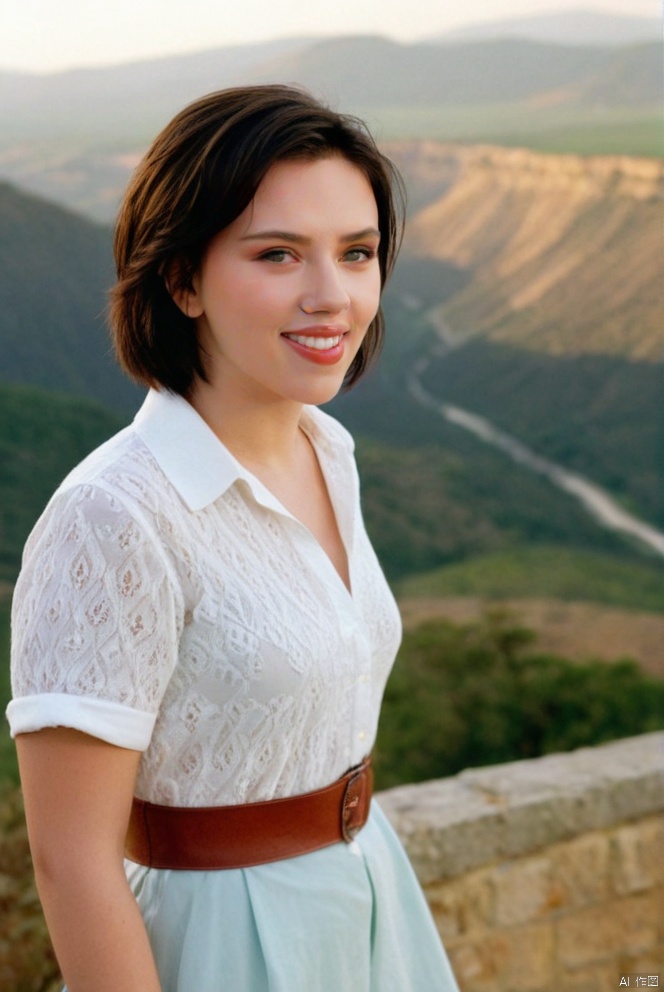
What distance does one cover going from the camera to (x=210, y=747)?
109 centimetres

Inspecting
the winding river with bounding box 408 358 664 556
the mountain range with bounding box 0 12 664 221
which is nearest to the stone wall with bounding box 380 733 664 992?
the mountain range with bounding box 0 12 664 221

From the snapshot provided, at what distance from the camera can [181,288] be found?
1.15 metres

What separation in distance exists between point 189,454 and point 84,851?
14.9 inches

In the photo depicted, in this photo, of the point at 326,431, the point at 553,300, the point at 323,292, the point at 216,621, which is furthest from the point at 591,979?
the point at 553,300

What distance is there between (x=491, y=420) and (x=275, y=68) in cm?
756

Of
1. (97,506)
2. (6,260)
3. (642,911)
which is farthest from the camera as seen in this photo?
(6,260)

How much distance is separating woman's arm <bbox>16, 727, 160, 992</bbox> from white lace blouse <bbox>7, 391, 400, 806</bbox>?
0.09 ft

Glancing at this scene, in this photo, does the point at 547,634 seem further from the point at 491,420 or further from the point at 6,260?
the point at 6,260

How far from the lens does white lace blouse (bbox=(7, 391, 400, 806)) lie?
1.00m

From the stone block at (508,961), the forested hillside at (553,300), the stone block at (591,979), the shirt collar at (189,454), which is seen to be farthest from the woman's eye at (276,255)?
the forested hillside at (553,300)

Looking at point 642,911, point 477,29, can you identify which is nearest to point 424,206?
point 477,29

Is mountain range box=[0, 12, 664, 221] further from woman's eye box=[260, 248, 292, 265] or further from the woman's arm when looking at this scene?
the woman's arm

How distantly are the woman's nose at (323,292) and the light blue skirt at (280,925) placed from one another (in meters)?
0.56

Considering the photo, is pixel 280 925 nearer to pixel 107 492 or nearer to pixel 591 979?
pixel 107 492
